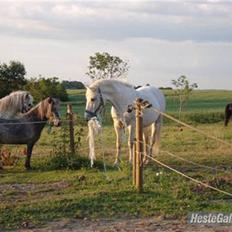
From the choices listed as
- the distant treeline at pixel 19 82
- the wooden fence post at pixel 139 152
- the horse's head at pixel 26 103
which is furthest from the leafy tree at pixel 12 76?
the wooden fence post at pixel 139 152

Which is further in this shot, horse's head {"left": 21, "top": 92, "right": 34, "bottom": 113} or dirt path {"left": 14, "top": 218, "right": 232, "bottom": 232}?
horse's head {"left": 21, "top": 92, "right": 34, "bottom": 113}

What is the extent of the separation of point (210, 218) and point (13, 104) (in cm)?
606

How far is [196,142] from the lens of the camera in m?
16.3

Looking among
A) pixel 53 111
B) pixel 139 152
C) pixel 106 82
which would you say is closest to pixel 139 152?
pixel 139 152

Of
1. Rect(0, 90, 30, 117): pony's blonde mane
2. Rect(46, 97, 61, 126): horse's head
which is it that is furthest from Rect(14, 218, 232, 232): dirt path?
Rect(0, 90, 30, 117): pony's blonde mane

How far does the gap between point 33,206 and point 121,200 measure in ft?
4.08

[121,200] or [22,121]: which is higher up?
[22,121]

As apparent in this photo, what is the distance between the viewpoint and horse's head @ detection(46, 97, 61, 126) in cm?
1094

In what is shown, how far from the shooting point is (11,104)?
441 inches

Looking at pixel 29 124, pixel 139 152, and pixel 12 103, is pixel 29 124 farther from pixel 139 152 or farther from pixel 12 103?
pixel 139 152

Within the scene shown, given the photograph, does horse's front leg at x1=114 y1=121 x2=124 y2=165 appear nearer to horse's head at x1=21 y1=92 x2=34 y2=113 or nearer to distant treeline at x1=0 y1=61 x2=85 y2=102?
horse's head at x1=21 y1=92 x2=34 y2=113

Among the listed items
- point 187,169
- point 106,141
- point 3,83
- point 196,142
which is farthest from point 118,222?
point 3,83

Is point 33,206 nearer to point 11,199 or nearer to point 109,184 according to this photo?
point 11,199

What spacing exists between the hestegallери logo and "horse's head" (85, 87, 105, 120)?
3.62 metres
